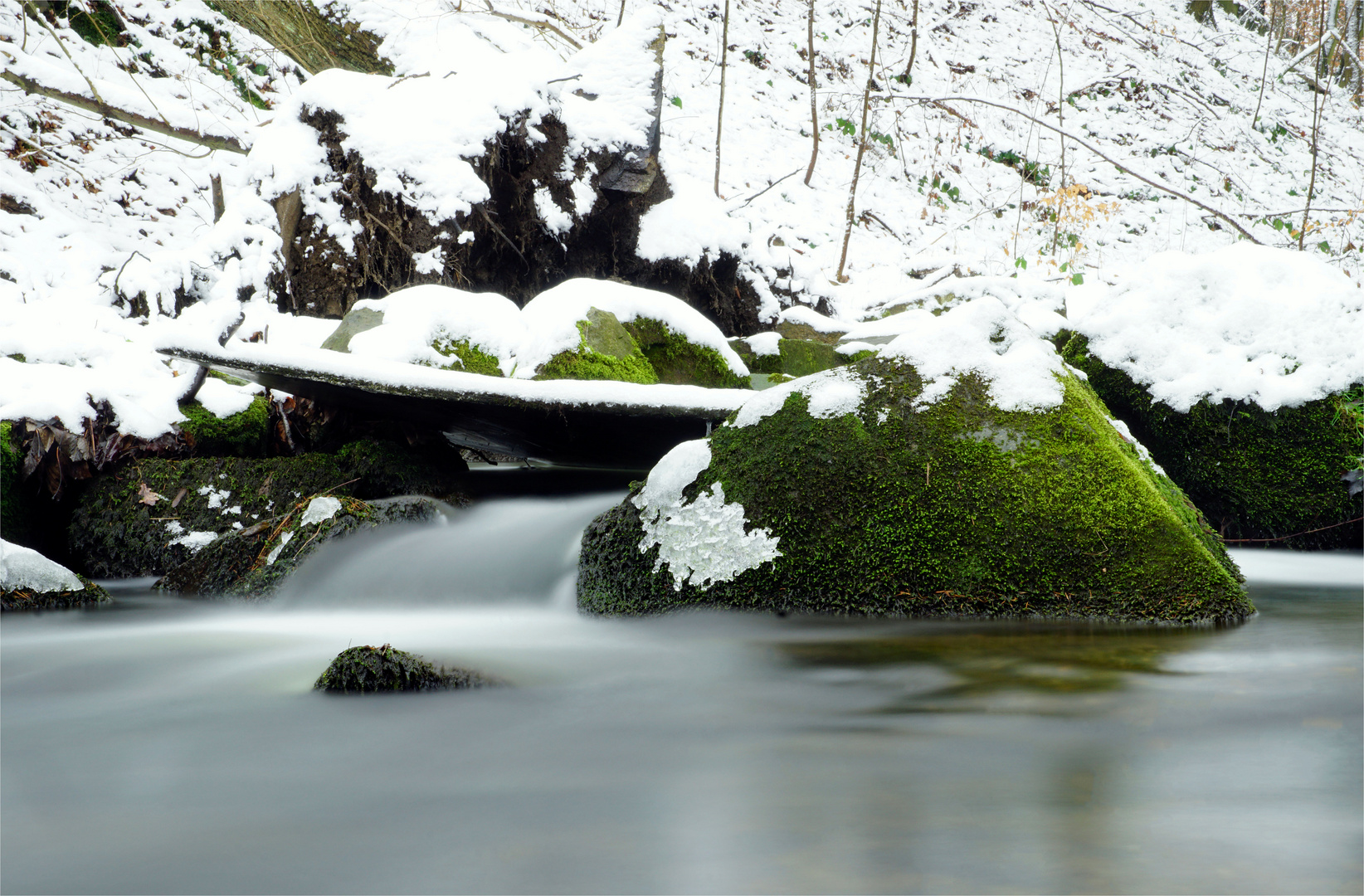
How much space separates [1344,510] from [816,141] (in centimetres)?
784

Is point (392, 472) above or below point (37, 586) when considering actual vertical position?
above

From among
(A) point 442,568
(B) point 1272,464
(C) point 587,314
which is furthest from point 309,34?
(B) point 1272,464

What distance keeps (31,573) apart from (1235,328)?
6.17 metres

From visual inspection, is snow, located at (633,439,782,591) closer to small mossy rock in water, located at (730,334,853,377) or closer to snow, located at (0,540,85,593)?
snow, located at (0,540,85,593)

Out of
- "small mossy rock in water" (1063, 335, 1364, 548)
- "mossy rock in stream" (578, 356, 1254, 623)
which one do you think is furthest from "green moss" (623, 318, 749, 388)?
"small mossy rock in water" (1063, 335, 1364, 548)

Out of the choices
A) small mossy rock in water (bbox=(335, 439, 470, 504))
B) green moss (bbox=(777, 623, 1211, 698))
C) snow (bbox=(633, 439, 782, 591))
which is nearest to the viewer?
green moss (bbox=(777, 623, 1211, 698))

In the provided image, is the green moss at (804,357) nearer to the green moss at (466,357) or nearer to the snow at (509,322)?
the snow at (509,322)

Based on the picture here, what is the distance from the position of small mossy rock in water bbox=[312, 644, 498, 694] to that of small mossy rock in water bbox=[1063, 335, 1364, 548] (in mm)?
4382

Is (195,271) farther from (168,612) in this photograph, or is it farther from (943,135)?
(943,135)

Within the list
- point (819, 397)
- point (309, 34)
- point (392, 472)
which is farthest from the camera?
point (309, 34)

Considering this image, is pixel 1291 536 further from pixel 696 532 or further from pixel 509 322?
pixel 509 322

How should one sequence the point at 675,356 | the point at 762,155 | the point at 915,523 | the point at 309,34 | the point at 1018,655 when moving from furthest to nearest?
the point at 762,155 → the point at 309,34 → the point at 675,356 → the point at 915,523 → the point at 1018,655

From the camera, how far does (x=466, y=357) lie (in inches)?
189

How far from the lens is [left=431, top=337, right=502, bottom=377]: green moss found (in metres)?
4.76
